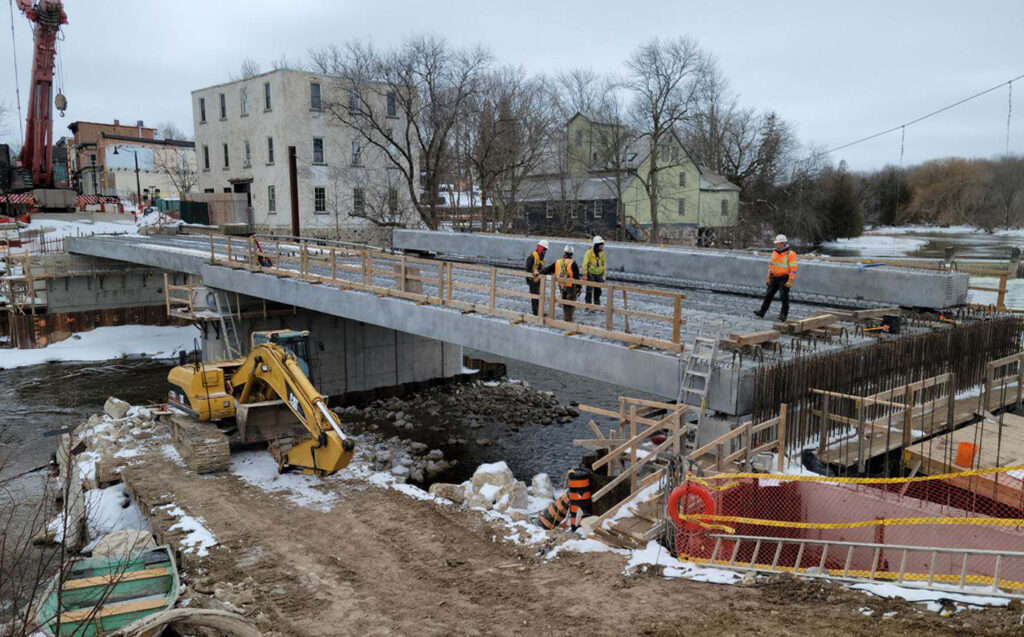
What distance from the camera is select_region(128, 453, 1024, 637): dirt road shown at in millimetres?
7145

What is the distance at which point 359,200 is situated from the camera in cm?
4666

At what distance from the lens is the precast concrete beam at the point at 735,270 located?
51.9ft

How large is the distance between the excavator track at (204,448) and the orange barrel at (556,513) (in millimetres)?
7021

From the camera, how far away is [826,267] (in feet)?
59.1

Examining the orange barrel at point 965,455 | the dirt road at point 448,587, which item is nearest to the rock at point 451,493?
the dirt road at point 448,587

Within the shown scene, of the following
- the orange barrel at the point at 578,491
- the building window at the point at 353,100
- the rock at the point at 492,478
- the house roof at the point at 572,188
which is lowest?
the rock at the point at 492,478

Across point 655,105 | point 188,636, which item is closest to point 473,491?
point 188,636

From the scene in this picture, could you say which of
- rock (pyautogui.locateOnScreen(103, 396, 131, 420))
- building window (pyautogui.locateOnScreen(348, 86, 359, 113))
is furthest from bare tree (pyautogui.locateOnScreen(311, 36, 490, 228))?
rock (pyautogui.locateOnScreen(103, 396, 131, 420))

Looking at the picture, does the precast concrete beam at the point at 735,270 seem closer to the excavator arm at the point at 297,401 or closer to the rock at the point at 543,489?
the rock at the point at 543,489

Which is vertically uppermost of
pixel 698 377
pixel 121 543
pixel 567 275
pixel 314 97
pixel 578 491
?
pixel 314 97

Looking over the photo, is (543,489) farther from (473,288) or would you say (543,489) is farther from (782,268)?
(782,268)

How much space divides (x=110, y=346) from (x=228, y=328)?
41.6ft

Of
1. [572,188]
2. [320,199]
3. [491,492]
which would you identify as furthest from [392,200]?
[491,492]

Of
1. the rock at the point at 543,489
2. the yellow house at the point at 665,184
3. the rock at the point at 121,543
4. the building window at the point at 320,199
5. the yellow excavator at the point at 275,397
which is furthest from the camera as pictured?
the yellow house at the point at 665,184
